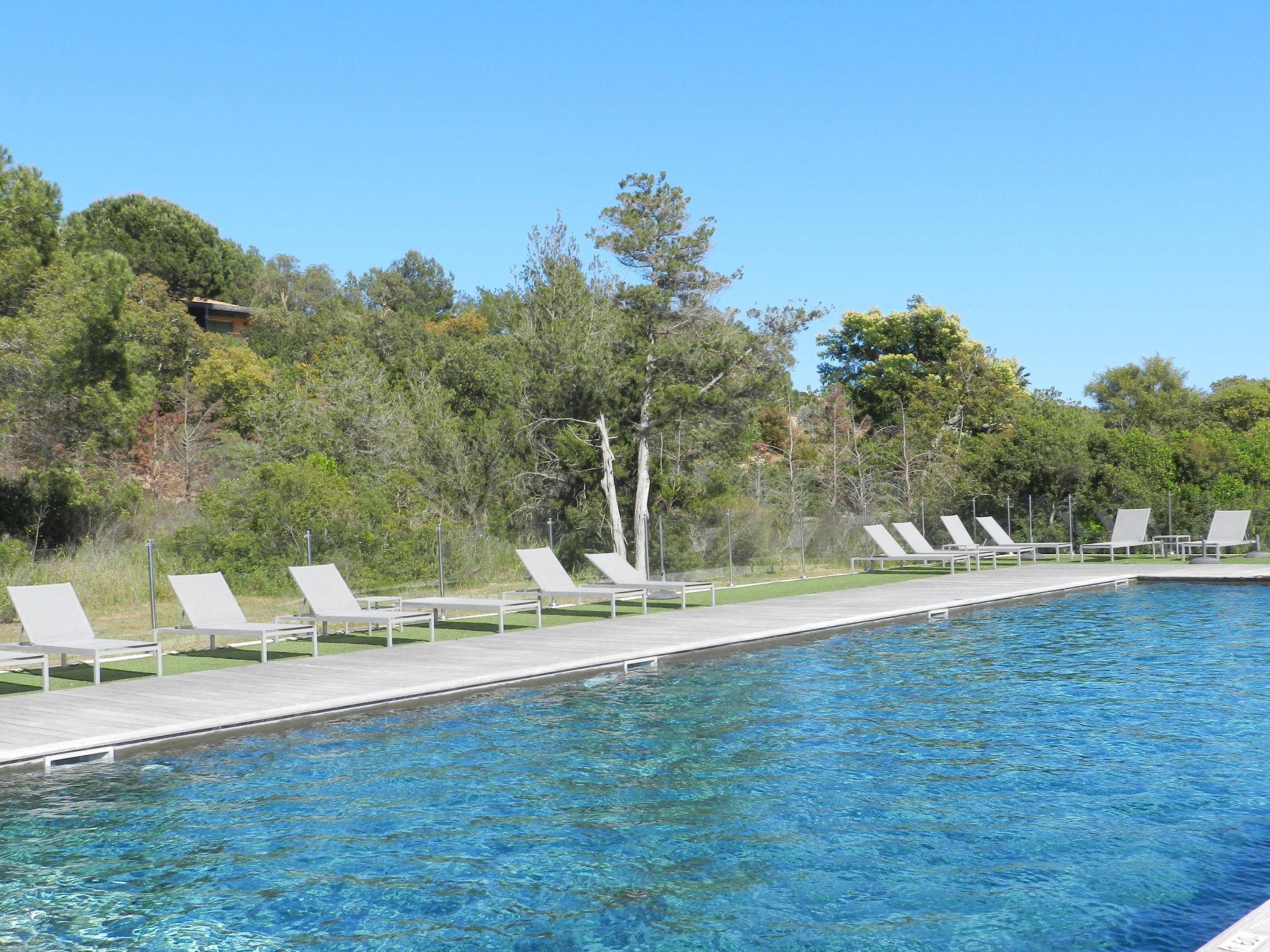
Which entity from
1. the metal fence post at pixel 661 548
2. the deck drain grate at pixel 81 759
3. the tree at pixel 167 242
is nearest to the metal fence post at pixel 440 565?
the metal fence post at pixel 661 548

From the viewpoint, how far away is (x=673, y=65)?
23266mm

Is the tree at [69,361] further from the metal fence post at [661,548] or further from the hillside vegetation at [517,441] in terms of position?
the metal fence post at [661,548]

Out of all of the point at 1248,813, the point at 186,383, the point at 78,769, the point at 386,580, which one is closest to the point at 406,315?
the point at 186,383

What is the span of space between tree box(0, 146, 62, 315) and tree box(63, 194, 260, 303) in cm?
1932

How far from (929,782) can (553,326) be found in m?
15.0

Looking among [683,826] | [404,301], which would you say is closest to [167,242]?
[404,301]

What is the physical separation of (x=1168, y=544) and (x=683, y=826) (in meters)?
18.6

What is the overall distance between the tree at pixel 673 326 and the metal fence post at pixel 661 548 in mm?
317

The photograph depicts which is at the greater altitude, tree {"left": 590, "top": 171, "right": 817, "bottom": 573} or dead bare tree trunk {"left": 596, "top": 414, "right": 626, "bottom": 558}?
tree {"left": 590, "top": 171, "right": 817, "bottom": 573}

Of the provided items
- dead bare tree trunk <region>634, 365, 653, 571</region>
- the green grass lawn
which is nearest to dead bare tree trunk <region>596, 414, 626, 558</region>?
dead bare tree trunk <region>634, 365, 653, 571</region>

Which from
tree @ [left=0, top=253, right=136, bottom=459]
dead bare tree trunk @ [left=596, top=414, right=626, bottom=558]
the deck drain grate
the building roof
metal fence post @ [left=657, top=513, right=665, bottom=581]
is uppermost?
the building roof

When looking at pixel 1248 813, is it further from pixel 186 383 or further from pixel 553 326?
pixel 186 383

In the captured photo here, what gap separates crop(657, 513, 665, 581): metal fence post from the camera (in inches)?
682

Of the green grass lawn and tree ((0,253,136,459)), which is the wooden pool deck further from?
tree ((0,253,136,459))
